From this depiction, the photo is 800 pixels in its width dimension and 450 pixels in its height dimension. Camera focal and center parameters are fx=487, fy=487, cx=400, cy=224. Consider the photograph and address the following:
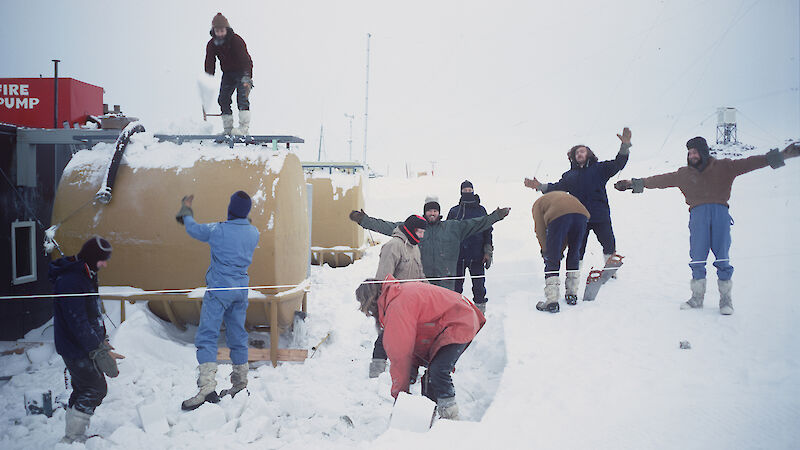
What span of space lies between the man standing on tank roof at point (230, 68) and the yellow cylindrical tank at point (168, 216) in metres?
0.52

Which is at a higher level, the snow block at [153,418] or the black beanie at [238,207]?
the black beanie at [238,207]

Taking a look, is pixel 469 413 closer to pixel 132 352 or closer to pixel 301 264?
pixel 301 264

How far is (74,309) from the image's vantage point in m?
3.17

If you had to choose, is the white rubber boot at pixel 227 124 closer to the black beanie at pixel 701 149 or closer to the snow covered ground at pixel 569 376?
the snow covered ground at pixel 569 376

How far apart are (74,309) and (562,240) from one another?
436 centimetres

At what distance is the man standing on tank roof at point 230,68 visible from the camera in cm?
494

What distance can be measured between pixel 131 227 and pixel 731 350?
5448 mm

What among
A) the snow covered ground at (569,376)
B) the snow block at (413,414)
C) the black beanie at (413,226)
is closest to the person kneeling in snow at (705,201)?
the snow covered ground at (569,376)

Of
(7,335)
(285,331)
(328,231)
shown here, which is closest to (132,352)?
(285,331)

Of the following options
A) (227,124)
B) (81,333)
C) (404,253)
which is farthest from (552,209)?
(81,333)

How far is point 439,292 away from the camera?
3.43 meters

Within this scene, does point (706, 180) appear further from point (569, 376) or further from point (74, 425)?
point (74, 425)

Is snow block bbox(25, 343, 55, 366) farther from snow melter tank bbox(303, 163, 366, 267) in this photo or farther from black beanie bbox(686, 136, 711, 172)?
black beanie bbox(686, 136, 711, 172)

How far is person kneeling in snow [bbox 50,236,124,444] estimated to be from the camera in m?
3.18
